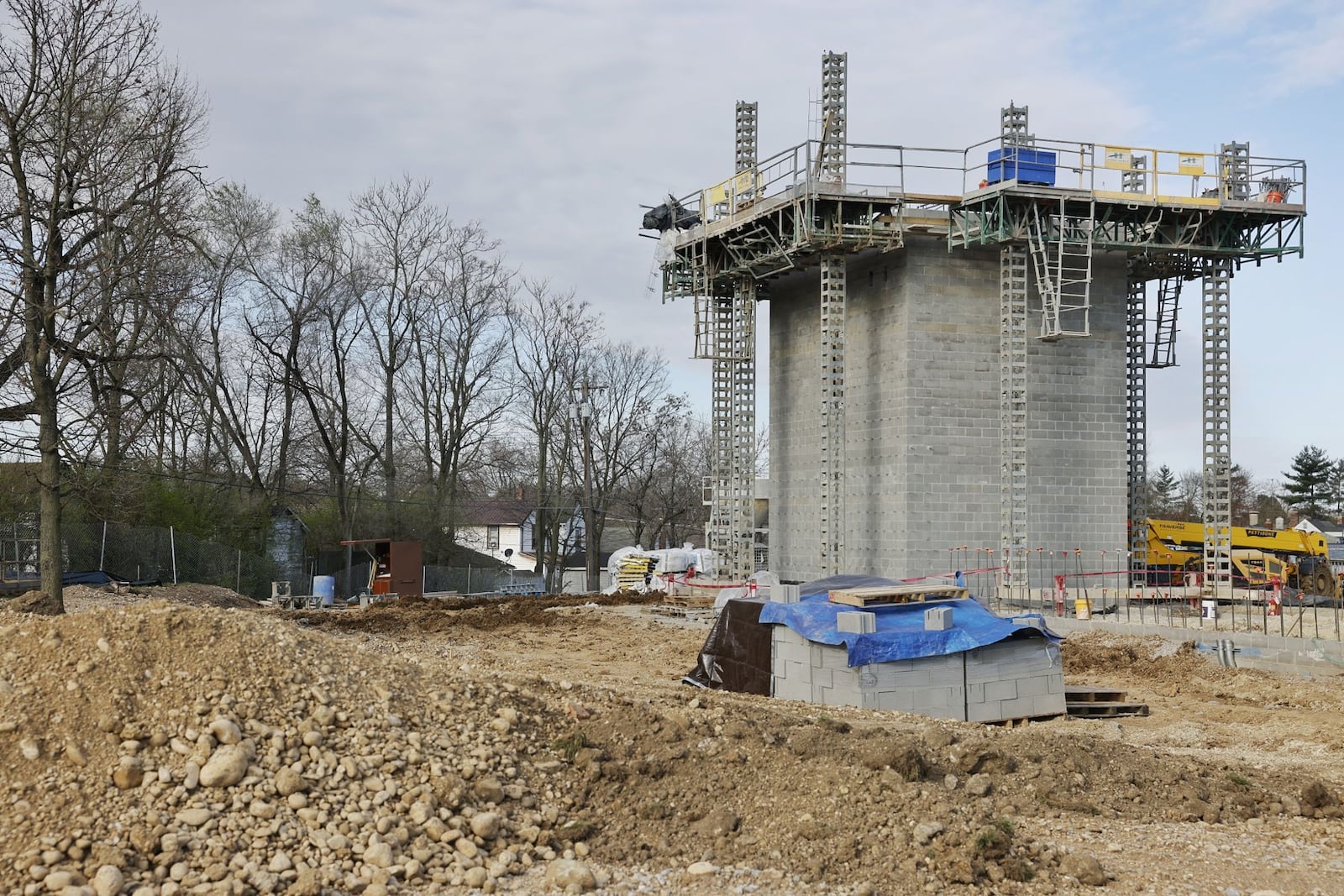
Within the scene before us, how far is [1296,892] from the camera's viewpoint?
292 inches

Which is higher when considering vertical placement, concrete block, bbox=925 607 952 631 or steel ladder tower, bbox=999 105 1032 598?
steel ladder tower, bbox=999 105 1032 598

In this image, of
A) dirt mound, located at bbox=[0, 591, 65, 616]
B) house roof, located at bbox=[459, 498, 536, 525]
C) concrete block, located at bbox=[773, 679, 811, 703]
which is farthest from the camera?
house roof, located at bbox=[459, 498, 536, 525]

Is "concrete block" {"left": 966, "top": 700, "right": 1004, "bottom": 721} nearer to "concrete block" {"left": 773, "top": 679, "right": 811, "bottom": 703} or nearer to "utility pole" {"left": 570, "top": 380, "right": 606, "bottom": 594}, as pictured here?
"concrete block" {"left": 773, "top": 679, "right": 811, "bottom": 703}

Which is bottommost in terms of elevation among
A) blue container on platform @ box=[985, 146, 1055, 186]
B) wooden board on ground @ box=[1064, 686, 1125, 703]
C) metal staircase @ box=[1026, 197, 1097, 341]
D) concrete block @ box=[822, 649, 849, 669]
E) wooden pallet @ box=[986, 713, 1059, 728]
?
wooden pallet @ box=[986, 713, 1059, 728]

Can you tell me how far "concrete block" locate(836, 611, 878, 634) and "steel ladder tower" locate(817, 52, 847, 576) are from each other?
1539 centimetres

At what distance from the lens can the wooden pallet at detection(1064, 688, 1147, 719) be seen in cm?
1459

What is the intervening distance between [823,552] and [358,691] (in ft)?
69.7

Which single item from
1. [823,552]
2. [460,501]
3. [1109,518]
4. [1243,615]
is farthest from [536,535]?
[1243,615]

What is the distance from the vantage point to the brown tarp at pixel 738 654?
1456cm

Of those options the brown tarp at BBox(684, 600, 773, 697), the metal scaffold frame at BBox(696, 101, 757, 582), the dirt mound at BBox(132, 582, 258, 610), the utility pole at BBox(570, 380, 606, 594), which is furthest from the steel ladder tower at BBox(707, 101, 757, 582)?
the brown tarp at BBox(684, 600, 773, 697)

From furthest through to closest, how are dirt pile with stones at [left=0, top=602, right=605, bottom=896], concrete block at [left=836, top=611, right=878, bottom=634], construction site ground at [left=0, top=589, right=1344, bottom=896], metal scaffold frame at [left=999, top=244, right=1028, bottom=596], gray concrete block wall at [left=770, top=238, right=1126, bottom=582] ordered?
gray concrete block wall at [left=770, top=238, right=1126, bottom=582] < metal scaffold frame at [left=999, top=244, right=1028, bottom=596] < concrete block at [left=836, top=611, right=878, bottom=634] < construction site ground at [left=0, top=589, right=1344, bottom=896] < dirt pile with stones at [left=0, top=602, right=605, bottom=896]

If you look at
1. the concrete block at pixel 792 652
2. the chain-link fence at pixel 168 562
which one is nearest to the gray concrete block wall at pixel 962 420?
the concrete block at pixel 792 652

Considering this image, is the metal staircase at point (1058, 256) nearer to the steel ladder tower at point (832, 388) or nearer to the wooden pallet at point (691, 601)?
the steel ladder tower at point (832, 388)

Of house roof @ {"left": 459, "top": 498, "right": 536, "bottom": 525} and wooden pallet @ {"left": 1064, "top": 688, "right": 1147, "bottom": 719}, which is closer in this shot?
wooden pallet @ {"left": 1064, "top": 688, "right": 1147, "bottom": 719}
